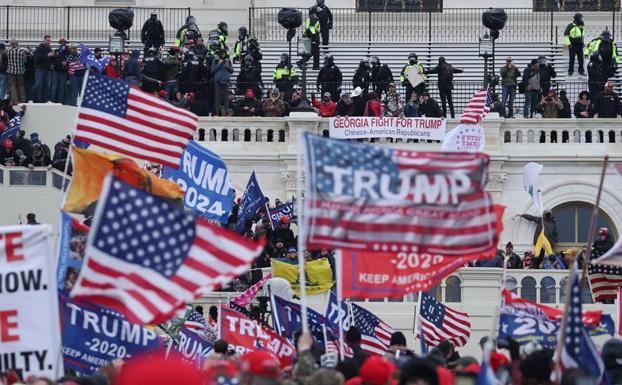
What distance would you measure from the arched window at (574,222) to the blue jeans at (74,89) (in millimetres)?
9110

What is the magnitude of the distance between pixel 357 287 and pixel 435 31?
3383cm

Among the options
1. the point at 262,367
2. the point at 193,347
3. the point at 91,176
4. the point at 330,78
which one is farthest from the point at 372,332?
the point at 330,78

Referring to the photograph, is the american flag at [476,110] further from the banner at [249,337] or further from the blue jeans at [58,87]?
the banner at [249,337]

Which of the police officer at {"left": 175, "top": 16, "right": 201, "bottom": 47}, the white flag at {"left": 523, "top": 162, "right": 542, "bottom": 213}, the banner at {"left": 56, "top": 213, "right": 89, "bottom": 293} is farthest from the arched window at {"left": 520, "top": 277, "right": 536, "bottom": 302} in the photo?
the banner at {"left": 56, "top": 213, "right": 89, "bottom": 293}

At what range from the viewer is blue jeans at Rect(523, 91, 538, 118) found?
47250 millimetres

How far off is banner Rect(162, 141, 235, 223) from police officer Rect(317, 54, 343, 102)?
15989 mm

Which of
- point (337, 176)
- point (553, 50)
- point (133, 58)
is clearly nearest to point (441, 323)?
point (337, 176)

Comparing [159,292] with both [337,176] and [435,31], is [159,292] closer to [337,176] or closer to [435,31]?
[337,176]

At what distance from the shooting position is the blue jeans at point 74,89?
45219 millimetres

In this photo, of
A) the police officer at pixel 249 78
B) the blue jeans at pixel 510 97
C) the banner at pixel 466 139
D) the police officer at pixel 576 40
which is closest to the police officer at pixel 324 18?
the police officer at pixel 249 78

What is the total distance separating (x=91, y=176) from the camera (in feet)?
88.4

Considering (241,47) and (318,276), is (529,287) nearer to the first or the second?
(318,276)

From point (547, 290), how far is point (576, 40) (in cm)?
1373

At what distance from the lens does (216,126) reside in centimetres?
4641
